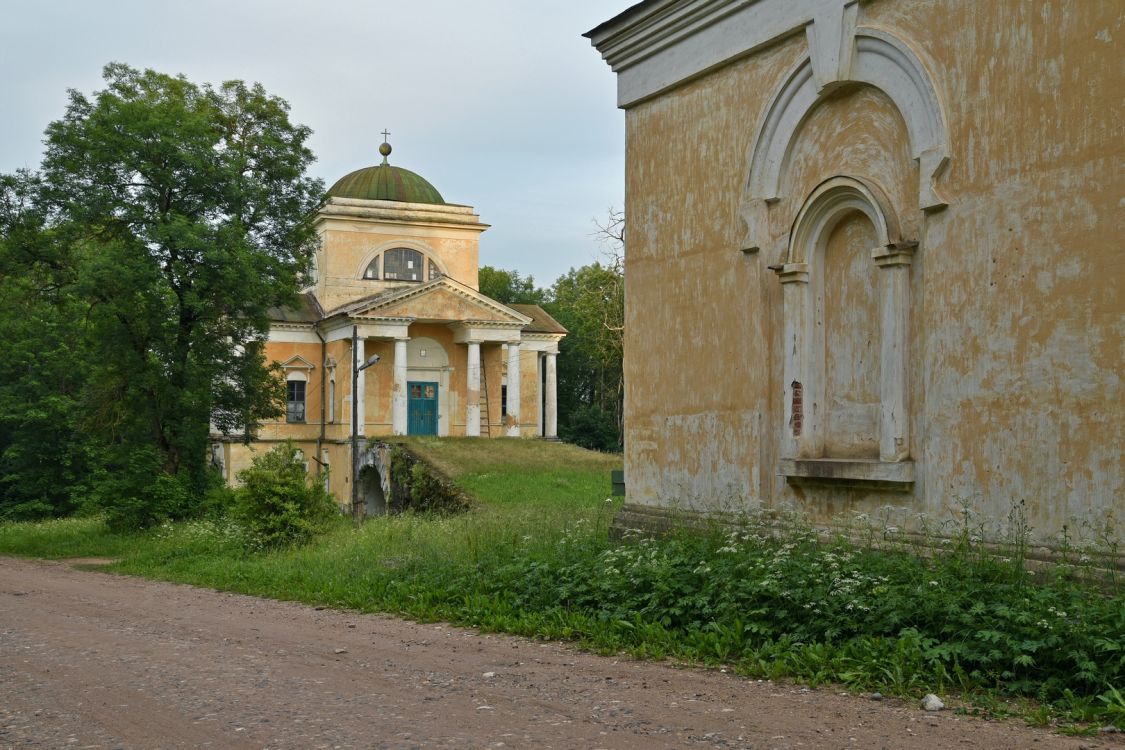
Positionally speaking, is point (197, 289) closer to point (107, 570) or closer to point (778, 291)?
point (107, 570)

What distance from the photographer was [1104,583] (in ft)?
24.0

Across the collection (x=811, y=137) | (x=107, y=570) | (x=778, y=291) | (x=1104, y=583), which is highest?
(x=811, y=137)

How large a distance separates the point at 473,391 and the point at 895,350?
106 feet

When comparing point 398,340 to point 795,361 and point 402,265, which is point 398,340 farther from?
point 795,361

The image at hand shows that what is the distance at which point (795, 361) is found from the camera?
412 inches

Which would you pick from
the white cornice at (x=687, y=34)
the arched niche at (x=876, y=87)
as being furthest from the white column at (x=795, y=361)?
the white cornice at (x=687, y=34)

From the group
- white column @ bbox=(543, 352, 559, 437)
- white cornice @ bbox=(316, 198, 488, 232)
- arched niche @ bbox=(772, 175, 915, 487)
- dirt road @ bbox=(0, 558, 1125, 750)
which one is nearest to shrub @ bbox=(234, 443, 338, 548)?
dirt road @ bbox=(0, 558, 1125, 750)

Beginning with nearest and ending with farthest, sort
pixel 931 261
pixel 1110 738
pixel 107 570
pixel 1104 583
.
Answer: pixel 1110 738
pixel 1104 583
pixel 931 261
pixel 107 570

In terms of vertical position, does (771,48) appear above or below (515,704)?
above

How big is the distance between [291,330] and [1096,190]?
121ft

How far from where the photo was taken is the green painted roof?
4341cm

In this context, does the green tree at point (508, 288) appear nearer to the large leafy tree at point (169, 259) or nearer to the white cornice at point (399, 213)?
the white cornice at point (399, 213)

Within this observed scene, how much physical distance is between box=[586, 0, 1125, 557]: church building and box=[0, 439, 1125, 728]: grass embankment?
0.68m

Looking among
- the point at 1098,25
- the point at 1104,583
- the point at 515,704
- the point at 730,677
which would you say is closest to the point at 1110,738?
the point at 1104,583
